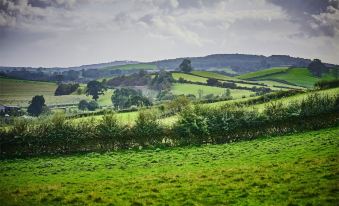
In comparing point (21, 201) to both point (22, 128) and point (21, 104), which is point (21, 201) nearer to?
point (22, 128)

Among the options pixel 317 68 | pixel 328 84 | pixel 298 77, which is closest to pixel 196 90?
pixel 298 77

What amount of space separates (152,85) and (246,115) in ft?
420

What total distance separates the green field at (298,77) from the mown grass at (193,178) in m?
149

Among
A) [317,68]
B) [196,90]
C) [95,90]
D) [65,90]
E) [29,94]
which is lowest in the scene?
[29,94]

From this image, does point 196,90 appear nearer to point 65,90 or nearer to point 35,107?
point 35,107

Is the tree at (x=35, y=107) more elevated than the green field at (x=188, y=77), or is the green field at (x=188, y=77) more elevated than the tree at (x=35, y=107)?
the green field at (x=188, y=77)

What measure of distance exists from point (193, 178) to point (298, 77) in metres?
174

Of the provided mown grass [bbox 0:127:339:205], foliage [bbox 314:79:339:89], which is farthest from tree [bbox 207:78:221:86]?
mown grass [bbox 0:127:339:205]

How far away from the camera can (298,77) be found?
18412cm

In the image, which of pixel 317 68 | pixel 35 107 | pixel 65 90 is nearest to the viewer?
pixel 35 107

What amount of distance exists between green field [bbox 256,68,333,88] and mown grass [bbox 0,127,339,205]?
148506mm

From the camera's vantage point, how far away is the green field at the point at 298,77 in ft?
573

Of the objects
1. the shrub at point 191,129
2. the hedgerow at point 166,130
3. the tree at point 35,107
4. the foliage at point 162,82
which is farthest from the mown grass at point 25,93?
the shrub at point 191,129

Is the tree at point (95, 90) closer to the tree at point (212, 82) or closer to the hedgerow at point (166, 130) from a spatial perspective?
the tree at point (212, 82)
